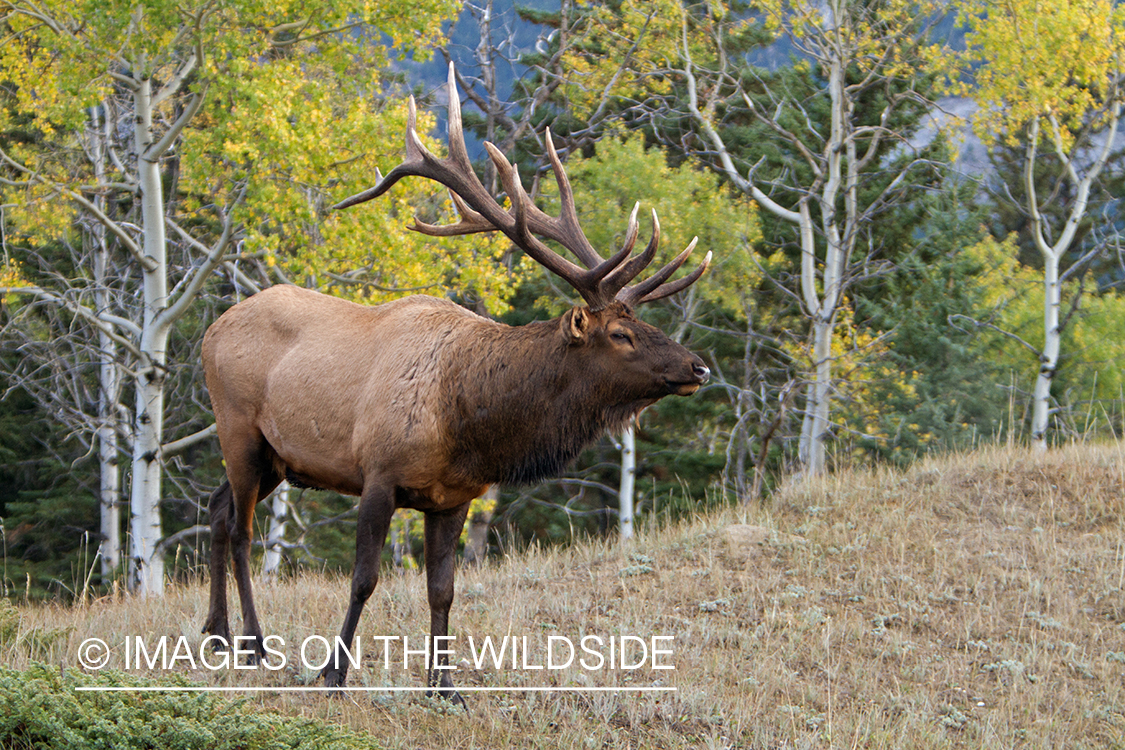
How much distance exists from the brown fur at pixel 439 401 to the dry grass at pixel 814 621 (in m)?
0.95

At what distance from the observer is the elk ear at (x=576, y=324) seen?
17.0ft

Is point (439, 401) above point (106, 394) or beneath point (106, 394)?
above

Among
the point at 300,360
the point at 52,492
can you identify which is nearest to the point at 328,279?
the point at 300,360

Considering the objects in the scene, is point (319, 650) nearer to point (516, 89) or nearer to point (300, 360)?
point (300, 360)

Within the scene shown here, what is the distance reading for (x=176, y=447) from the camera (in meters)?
13.0

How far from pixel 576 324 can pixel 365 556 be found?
60.2 inches

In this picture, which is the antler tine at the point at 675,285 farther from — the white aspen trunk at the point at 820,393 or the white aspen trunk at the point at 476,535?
the white aspen trunk at the point at 476,535

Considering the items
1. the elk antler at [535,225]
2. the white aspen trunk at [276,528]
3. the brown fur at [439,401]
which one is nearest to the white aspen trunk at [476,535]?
the white aspen trunk at [276,528]

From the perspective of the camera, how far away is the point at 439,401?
526cm

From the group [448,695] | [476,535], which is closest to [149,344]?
[448,695]

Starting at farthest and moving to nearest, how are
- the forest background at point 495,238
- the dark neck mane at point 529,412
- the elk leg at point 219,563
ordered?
the forest background at point 495,238 → the elk leg at point 219,563 → the dark neck mane at point 529,412

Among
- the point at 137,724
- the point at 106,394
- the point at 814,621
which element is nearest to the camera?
→ the point at 137,724

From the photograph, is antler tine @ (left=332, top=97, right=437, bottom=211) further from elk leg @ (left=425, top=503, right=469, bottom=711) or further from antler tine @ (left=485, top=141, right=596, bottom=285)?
elk leg @ (left=425, top=503, right=469, bottom=711)

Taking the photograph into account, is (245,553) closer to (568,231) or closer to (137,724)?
(137,724)
